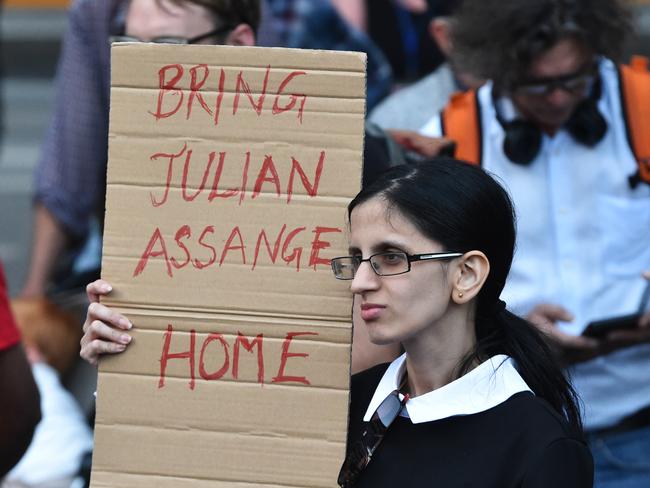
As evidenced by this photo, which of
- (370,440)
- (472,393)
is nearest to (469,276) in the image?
(472,393)

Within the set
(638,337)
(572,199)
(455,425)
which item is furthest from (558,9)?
(455,425)

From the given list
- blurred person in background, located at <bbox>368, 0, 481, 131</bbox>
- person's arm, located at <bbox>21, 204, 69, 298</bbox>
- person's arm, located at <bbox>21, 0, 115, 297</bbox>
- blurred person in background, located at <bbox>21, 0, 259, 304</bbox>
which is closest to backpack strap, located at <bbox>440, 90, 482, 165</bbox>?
blurred person in background, located at <bbox>368, 0, 481, 131</bbox>

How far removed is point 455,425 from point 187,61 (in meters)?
0.85

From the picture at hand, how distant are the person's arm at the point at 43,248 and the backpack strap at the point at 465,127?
1974mm

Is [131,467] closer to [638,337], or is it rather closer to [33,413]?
[33,413]

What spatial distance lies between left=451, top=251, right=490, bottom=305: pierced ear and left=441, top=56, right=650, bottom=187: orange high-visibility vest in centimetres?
120

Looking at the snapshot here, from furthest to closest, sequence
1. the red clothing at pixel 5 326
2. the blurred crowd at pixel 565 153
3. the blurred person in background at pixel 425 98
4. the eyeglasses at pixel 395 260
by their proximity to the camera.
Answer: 1. the blurred person in background at pixel 425 98
2. the blurred crowd at pixel 565 153
3. the red clothing at pixel 5 326
4. the eyeglasses at pixel 395 260

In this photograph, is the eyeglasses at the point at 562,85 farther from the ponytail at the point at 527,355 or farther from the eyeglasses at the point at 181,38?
the ponytail at the point at 527,355

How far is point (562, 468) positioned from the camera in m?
2.13

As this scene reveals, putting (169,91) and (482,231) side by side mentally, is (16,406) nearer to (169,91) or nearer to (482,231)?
(169,91)

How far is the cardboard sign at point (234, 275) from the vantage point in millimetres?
2414

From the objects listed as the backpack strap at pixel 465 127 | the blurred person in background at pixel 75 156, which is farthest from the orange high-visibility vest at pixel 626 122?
the blurred person in background at pixel 75 156

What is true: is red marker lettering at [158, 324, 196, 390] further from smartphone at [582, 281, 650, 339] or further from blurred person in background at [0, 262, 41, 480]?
smartphone at [582, 281, 650, 339]

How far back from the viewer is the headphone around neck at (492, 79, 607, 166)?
3482 millimetres
